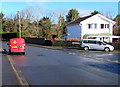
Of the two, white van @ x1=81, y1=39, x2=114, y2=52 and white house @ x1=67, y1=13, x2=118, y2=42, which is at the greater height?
white house @ x1=67, y1=13, x2=118, y2=42

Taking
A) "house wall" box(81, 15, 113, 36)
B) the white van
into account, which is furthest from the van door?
"house wall" box(81, 15, 113, 36)

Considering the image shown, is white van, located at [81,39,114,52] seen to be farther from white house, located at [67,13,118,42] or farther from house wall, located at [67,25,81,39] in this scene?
house wall, located at [67,25,81,39]

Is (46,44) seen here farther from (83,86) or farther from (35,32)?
(83,86)

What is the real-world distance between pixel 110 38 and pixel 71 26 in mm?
10750

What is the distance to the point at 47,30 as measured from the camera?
57344 mm

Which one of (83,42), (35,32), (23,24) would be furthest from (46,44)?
(23,24)

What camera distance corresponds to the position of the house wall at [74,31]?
57.1m

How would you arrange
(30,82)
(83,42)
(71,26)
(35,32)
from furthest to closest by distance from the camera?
(35,32) < (71,26) < (83,42) < (30,82)

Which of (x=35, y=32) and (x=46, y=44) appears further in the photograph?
(x=35, y=32)

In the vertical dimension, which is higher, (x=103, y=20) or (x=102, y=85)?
(x=103, y=20)

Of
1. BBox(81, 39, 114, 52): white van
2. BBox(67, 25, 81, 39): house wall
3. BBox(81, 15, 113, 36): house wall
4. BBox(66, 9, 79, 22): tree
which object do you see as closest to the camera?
BBox(81, 39, 114, 52): white van

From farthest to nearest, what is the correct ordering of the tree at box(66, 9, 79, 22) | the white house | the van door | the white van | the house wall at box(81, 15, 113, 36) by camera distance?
the tree at box(66, 9, 79, 22) < the house wall at box(81, 15, 113, 36) < the white house < the van door < the white van

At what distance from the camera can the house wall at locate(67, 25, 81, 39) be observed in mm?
57062

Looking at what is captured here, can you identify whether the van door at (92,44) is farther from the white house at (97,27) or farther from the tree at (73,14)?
the tree at (73,14)
